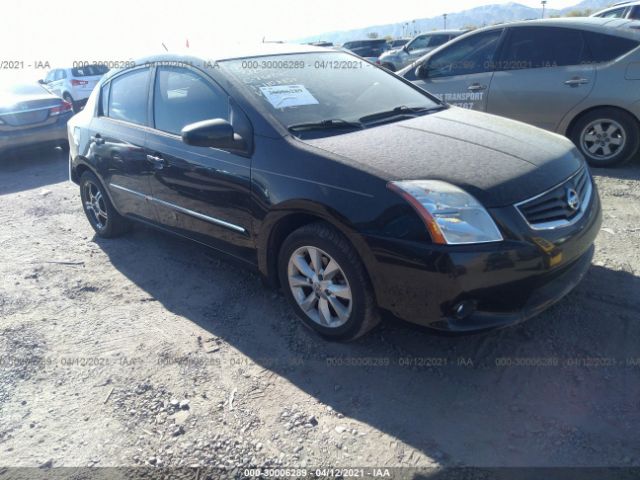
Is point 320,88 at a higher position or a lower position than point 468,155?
higher

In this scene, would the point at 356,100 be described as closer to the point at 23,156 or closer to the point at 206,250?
the point at 206,250

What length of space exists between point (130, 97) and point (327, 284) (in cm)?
257

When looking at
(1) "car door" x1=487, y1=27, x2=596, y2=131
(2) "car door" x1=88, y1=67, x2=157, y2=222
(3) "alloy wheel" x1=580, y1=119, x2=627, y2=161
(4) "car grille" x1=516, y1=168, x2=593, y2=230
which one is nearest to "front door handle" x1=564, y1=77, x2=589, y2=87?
(1) "car door" x1=487, y1=27, x2=596, y2=131

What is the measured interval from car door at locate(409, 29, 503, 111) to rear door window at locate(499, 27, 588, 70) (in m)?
0.19

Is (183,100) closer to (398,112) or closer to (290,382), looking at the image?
Result: (398,112)

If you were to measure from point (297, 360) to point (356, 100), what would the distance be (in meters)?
1.85

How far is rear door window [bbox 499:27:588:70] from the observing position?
5.80 m

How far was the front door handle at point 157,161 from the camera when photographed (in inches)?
150

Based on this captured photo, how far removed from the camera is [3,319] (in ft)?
12.4

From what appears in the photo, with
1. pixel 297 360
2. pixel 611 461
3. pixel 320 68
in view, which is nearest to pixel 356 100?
pixel 320 68

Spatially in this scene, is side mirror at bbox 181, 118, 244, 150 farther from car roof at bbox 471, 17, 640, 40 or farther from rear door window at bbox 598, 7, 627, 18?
rear door window at bbox 598, 7, 627, 18

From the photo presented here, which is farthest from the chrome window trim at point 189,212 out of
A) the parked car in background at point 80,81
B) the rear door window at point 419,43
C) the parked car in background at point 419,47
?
the rear door window at point 419,43

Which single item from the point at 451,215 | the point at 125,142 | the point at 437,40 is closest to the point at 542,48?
the point at 451,215

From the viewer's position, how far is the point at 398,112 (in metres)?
3.67
